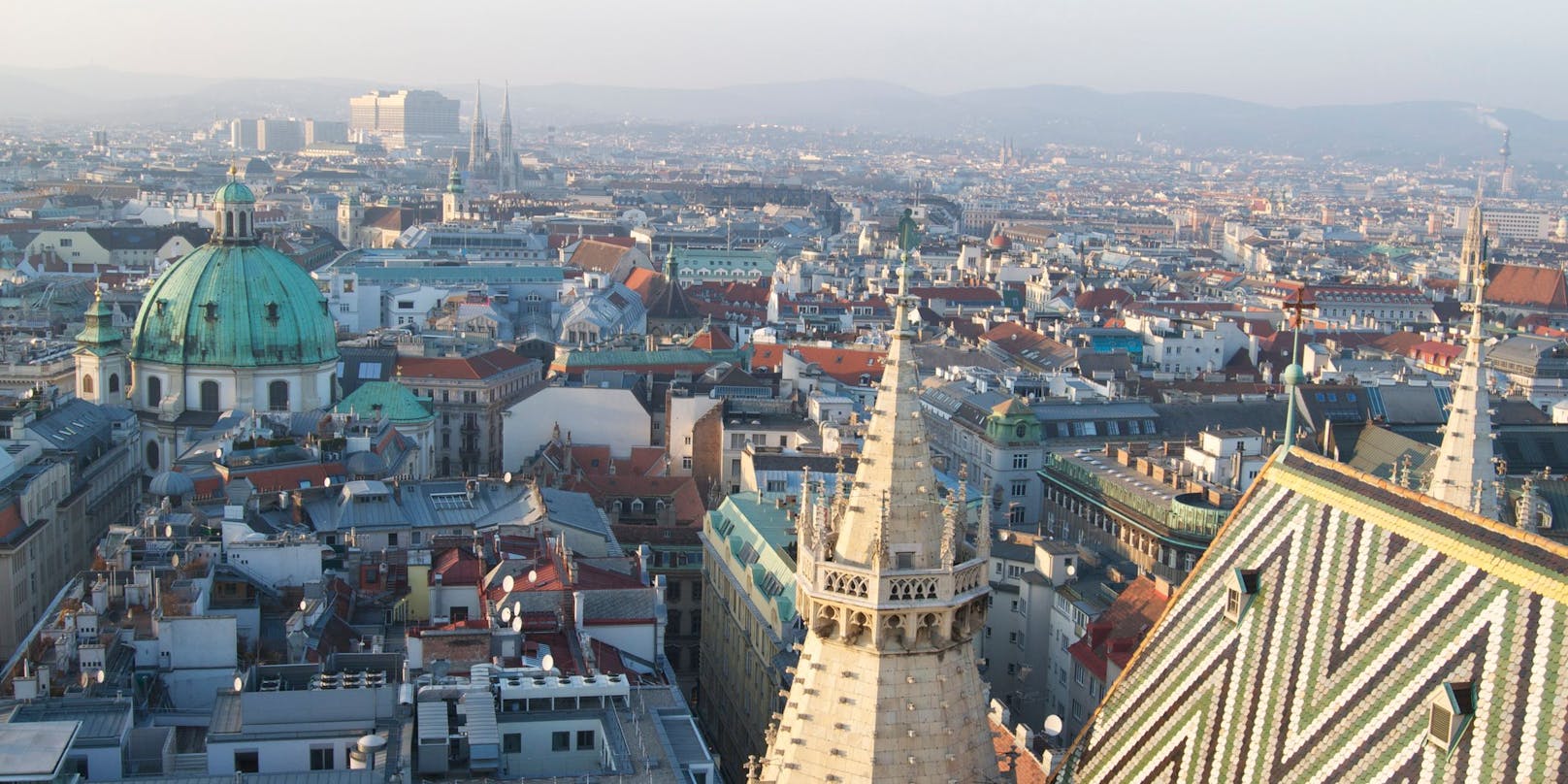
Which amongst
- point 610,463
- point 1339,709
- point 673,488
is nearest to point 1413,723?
point 1339,709

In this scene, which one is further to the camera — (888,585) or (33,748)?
(33,748)

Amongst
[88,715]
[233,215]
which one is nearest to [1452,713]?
[88,715]

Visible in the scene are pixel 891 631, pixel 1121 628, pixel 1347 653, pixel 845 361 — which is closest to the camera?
pixel 891 631

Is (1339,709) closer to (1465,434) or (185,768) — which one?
(1465,434)

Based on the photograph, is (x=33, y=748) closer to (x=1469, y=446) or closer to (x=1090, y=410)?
(x=1469, y=446)

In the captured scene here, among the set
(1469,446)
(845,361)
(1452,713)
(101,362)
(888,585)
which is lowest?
(845,361)

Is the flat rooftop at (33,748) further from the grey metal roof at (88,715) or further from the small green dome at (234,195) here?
the small green dome at (234,195)

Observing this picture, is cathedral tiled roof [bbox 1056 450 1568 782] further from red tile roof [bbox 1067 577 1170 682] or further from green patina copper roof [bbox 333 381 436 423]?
green patina copper roof [bbox 333 381 436 423]

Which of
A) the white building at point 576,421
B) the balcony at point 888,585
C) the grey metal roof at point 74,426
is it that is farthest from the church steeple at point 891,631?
the white building at point 576,421
